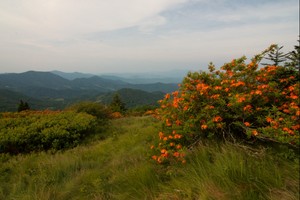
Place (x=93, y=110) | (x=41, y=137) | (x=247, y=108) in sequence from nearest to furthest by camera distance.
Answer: (x=247, y=108) → (x=41, y=137) → (x=93, y=110)

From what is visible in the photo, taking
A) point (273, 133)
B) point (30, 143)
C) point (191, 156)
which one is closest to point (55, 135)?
point (30, 143)

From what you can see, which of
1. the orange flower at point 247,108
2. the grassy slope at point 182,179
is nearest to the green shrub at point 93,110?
the grassy slope at point 182,179

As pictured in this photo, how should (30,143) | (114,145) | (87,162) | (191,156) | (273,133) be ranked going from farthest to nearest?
(30,143), (114,145), (87,162), (191,156), (273,133)

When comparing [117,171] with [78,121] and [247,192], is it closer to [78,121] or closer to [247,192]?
[247,192]

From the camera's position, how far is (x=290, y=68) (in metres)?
3.25

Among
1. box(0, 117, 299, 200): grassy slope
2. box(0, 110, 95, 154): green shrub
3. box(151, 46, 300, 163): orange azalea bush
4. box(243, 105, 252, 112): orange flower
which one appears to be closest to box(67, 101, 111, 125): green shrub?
box(0, 110, 95, 154): green shrub

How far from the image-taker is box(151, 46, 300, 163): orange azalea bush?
2943 mm

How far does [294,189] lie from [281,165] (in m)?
0.42

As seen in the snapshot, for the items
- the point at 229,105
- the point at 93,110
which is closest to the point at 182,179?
the point at 229,105

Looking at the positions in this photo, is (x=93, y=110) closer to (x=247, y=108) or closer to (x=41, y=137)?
(x=41, y=137)

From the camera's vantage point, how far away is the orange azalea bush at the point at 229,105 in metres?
2.94

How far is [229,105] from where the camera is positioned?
3018 millimetres

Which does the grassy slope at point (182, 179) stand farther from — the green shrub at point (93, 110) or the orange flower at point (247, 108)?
the green shrub at point (93, 110)

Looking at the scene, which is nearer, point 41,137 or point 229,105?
point 229,105
